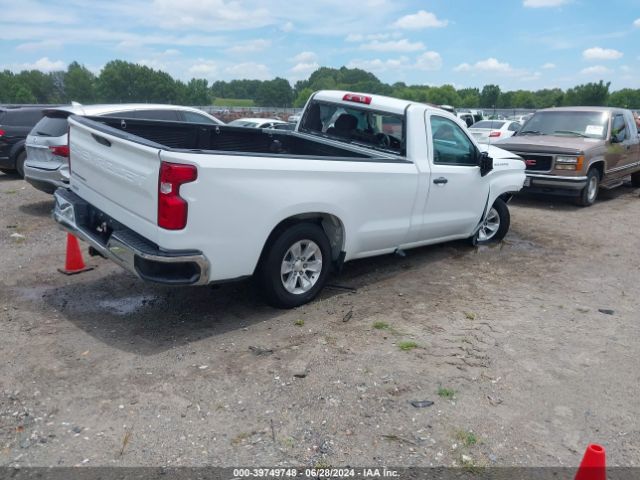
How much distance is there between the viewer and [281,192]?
4438mm

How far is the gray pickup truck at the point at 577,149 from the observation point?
10109 millimetres

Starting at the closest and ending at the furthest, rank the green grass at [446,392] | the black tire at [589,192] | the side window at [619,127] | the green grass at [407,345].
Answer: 1. the green grass at [446,392]
2. the green grass at [407,345]
3. the black tire at [589,192]
4. the side window at [619,127]

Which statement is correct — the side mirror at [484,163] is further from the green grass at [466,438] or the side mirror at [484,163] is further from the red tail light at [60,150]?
the red tail light at [60,150]

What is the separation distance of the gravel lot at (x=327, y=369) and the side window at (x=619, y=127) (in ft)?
19.0

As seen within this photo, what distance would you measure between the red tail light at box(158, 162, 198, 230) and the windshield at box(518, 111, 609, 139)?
9.52 meters

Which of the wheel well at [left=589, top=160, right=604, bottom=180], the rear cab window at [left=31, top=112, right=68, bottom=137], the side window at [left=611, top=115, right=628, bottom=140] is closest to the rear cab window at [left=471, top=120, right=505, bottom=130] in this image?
the side window at [left=611, top=115, right=628, bottom=140]

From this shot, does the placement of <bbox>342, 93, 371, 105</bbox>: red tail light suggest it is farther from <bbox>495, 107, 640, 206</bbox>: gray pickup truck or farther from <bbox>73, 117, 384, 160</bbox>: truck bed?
<bbox>495, 107, 640, 206</bbox>: gray pickup truck

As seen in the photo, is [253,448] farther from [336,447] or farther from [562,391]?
[562,391]

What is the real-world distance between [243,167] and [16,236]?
476cm

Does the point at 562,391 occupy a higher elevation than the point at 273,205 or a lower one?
lower

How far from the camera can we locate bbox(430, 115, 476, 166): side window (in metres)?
5.99

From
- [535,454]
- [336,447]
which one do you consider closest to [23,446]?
[336,447]

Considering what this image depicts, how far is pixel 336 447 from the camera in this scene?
3.14 m

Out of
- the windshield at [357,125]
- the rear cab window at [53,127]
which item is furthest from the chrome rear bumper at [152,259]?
the rear cab window at [53,127]
